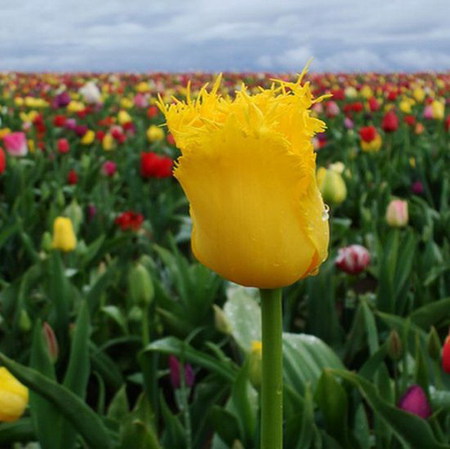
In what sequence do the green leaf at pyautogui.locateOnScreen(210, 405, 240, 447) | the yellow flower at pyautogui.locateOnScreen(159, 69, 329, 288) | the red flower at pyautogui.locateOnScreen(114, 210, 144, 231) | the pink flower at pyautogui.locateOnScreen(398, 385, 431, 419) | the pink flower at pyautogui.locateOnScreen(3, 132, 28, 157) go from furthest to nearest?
the pink flower at pyautogui.locateOnScreen(3, 132, 28, 157), the red flower at pyautogui.locateOnScreen(114, 210, 144, 231), the green leaf at pyautogui.locateOnScreen(210, 405, 240, 447), the pink flower at pyautogui.locateOnScreen(398, 385, 431, 419), the yellow flower at pyautogui.locateOnScreen(159, 69, 329, 288)

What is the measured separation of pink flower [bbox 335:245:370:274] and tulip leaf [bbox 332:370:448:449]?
27.7 inches

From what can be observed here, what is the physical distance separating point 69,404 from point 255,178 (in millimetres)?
623

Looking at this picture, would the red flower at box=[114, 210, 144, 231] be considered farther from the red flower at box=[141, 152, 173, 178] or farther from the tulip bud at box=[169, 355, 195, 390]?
the tulip bud at box=[169, 355, 195, 390]

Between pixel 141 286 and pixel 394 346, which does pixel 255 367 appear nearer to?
pixel 394 346

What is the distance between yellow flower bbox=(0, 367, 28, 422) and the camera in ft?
3.29

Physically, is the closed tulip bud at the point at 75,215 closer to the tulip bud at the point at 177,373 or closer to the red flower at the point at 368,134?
the tulip bud at the point at 177,373

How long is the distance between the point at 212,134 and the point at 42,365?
0.81 m

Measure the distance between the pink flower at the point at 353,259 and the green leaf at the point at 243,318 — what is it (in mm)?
292

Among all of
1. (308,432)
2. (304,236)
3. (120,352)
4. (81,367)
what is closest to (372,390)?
(308,432)

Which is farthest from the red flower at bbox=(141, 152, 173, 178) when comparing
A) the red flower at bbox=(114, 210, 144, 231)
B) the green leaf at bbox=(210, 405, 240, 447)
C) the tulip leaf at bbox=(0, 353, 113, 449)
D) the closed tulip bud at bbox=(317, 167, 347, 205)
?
Answer: the tulip leaf at bbox=(0, 353, 113, 449)

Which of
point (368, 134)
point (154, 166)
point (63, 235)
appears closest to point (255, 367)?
point (63, 235)

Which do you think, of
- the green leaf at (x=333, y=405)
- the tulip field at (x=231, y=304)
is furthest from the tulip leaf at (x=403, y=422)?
the green leaf at (x=333, y=405)

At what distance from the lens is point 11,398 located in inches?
39.7

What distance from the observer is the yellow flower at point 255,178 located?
0.53 metres
